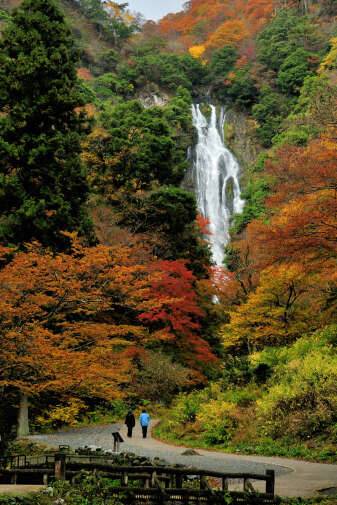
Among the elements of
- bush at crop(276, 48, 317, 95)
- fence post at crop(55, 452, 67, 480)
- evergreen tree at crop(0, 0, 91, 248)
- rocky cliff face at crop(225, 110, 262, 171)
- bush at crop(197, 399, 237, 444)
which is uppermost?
bush at crop(276, 48, 317, 95)

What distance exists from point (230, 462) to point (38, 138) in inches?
503

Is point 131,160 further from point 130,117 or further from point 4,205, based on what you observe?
point 4,205

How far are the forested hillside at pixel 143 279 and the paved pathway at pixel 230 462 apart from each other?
95 centimetres

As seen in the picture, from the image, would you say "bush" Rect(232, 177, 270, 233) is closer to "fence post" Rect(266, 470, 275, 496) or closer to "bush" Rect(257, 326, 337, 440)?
"bush" Rect(257, 326, 337, 440)

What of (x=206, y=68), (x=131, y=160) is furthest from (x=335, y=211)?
(x=206, y=68)

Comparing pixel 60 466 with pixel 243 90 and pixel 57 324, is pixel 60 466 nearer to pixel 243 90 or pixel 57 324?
pixel 57 324

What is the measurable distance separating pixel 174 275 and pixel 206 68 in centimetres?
4928

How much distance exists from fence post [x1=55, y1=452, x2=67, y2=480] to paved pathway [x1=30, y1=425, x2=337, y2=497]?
3.85 meters

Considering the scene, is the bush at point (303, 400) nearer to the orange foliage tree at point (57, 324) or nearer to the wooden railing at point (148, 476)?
the orange foliage tree at point (57, 324)

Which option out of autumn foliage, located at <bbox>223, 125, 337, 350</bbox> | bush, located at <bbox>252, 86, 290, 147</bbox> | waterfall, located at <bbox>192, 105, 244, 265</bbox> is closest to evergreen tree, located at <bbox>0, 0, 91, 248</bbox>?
autumn foliage, located at <bbox>223, 125, 337, 350</bbox>

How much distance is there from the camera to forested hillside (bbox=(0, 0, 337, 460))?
14.0m

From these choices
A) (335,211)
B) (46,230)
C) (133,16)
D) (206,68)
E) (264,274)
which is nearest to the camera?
(335,211)

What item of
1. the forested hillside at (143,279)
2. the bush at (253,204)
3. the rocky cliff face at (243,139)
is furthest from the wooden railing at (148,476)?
the rocky cliff face at (243,139)

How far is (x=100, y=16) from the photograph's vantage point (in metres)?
73.7
